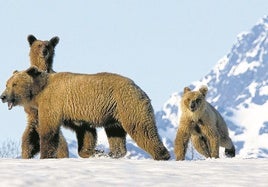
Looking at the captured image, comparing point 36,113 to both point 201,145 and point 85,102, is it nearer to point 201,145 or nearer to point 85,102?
point 85,102

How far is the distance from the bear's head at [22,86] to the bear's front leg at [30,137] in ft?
1.82

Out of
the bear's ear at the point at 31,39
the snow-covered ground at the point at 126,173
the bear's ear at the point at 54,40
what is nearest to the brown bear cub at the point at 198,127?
the bear's ear at the point at 54,40

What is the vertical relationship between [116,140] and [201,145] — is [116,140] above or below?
above

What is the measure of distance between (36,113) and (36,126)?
21cm

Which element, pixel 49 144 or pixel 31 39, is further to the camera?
pixel 31 39

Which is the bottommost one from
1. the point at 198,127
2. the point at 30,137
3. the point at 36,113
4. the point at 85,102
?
the point at 30,137

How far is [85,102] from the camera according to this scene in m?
11.3

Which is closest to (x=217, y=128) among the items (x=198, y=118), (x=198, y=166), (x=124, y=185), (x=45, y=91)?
(x=198, y=118)

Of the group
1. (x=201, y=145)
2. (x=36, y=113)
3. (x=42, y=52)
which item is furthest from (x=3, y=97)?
(x=201, y=145)

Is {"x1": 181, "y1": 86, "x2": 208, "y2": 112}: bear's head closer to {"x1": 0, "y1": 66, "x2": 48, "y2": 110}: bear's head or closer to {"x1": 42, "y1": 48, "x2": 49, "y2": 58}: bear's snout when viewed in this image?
{"x1": 42, "y1": 48, "x2": 49, "y2": 58}: bear's snout

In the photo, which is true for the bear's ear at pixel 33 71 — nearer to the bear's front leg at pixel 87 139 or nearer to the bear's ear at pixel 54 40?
the bear's front leg at pixel 87 139

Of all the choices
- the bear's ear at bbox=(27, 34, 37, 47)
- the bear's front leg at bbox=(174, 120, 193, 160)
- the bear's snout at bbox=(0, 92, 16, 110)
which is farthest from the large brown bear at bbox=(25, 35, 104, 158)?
the bear's front leg at bbox=(174, 120, 193, 160)

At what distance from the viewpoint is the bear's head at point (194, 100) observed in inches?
641

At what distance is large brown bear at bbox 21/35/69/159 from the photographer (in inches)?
504
